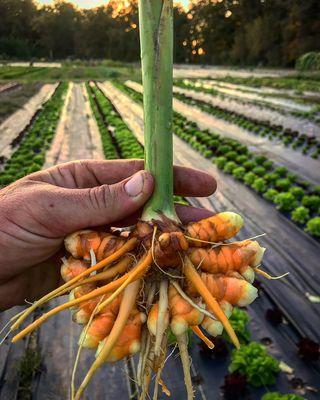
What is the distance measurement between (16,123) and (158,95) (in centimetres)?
1579

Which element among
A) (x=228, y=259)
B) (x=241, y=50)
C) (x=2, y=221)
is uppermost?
(x=2, y=221)

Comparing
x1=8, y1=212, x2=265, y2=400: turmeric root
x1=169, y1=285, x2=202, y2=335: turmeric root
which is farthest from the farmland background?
x1=169, y1=285, x2=202, y2=335: turmeric root

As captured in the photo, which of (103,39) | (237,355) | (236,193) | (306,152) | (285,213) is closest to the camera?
(237,355)

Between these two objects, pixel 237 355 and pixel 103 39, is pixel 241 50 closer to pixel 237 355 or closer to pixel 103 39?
pixel 103 39

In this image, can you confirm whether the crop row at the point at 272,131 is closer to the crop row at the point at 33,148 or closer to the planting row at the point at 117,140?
the planting row at the point at 117,140

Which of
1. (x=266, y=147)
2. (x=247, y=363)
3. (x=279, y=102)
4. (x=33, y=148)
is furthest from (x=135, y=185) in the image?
(x=279, y=102)

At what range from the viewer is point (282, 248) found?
20.2ft

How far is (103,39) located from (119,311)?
8892 centimetres

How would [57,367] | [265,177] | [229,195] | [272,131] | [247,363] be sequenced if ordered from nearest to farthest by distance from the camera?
[247,363] < [57,367] < [229,195] < [265,177] < [272,131]

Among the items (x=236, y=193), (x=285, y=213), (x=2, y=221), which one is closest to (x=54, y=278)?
(x=2, y=221)

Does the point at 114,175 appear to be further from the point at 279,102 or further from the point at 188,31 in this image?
the point at 188,31

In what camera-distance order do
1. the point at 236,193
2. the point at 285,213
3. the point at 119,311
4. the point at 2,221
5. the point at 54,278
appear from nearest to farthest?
the point at 119,311 < the point at 2,221 < the point at 54,278 < the point at 285,213 < the point at 236,193

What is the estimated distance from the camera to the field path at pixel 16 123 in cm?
1285

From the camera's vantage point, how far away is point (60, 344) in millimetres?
4539
